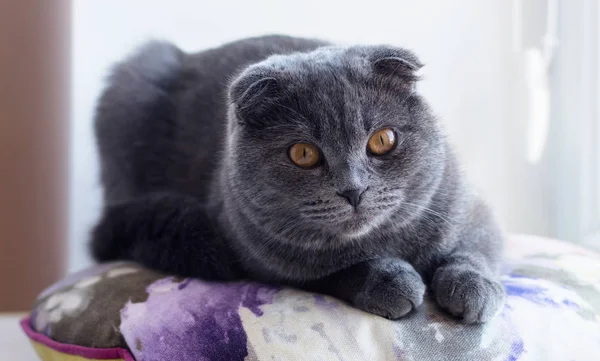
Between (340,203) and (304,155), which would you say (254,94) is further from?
(340,203)

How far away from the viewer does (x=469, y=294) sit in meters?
0.94

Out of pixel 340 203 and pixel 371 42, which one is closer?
pixel 340 203

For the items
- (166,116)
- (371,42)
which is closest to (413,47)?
(371,42)

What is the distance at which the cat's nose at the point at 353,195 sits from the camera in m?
0.93

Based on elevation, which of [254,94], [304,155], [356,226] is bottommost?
[356,226]

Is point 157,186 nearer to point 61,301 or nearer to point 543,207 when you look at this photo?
point 61,301

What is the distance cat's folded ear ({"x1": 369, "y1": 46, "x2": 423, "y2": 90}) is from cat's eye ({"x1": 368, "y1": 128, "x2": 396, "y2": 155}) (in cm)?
10

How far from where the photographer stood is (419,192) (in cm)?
104

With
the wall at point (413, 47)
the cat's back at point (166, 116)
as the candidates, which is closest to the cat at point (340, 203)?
the cat's back at point (166, 116)

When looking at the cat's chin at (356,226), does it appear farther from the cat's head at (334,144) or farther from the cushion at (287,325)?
the cushion at (287,325)

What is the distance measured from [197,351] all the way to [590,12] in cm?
137

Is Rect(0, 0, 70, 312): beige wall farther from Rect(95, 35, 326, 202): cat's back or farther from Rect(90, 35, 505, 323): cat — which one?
Rect(90, 35, 505, 323): cat

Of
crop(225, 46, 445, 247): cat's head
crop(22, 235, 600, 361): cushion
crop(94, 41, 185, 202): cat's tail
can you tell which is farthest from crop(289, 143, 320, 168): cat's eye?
crop(94, 41, 185, 202): cat's tail

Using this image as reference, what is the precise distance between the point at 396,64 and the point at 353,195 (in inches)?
9.9
